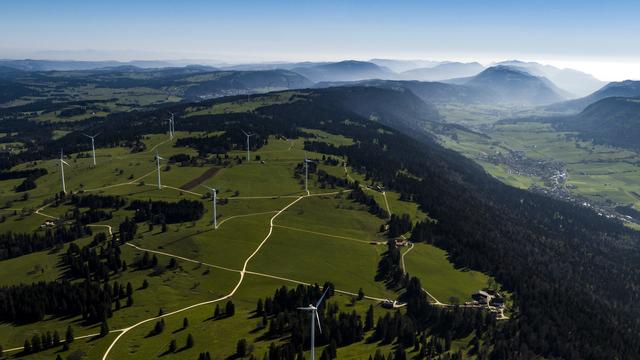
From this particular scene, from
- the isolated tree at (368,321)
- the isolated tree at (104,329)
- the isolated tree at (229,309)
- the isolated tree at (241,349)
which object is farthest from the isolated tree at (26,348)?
the isolated tree at (368,321)

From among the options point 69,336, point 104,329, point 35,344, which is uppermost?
point 69,336

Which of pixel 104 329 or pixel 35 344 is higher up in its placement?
pixel 35 344

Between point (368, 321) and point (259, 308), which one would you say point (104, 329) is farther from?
point (368, 321)

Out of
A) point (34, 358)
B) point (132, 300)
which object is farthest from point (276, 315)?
point (34, 358)

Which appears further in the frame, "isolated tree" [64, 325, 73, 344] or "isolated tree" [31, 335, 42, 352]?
"isolated tree" [64, 325, 73, 344]

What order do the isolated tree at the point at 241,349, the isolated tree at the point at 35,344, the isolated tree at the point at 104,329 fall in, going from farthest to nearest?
the isolated tree at the point at 104,329, the isolated tree at the point at 241,349, the isolated tree at the point at 35,344

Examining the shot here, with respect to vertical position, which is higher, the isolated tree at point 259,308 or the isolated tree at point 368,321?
the isolated tree at point 259,308

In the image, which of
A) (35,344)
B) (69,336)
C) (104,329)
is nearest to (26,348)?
(35,344)

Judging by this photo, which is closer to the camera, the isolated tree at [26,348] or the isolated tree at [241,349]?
the isolated tree at [26,348]

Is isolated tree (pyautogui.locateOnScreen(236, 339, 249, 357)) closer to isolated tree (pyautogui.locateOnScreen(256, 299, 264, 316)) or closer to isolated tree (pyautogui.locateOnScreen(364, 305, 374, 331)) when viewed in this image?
isolated tree (pyautogui.locateOnScreen(256, 299, 264, 316))

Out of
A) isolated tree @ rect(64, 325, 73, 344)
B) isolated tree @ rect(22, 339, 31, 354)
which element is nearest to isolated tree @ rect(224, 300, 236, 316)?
isolated tree @ rect(64, 325, 73, 344)

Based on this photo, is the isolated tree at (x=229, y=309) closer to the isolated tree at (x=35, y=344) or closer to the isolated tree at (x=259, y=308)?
the isolated tree at (x=259, y=308)

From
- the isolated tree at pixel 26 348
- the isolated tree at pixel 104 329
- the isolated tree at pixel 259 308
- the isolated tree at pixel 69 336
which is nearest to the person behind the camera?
the isolated tree at pixel 26 348
